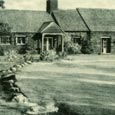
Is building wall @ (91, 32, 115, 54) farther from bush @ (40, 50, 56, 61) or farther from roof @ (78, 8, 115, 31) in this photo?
bush @ (40, 50, 56, 61)

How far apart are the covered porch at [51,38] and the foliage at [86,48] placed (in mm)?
2597

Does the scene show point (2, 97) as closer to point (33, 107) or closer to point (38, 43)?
point (33, 107)

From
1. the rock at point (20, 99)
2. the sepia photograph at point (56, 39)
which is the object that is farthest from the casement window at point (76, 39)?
the rock at point (20, 99)

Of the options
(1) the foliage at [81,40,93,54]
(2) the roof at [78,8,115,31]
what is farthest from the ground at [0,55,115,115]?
(2) the roof at [78,8,115,31]

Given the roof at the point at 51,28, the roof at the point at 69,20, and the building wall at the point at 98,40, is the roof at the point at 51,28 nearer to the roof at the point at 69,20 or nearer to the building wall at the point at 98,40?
the roof at the point at 69,20

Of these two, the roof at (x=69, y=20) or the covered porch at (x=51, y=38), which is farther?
the roof at (x=69, y=20)

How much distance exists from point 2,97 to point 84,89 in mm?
3560

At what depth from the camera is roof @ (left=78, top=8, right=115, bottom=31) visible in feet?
151

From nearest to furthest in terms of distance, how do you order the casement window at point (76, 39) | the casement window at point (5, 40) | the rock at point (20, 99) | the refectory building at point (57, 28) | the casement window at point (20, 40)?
the rock at point (20, 99) < the casement window at point (5, 40) < the refectory building at point (57, 28) < the casement window at point (20, 40) < the casement window at point (76, 39)

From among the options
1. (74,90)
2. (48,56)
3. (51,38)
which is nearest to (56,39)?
(51,38)

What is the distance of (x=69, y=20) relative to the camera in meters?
46.1

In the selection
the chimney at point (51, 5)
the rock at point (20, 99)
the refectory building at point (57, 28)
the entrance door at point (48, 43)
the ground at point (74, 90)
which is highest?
the chimney at point (51, 5)

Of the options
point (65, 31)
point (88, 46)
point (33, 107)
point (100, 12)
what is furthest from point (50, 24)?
point (33, 107)

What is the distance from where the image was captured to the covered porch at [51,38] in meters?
42.8
